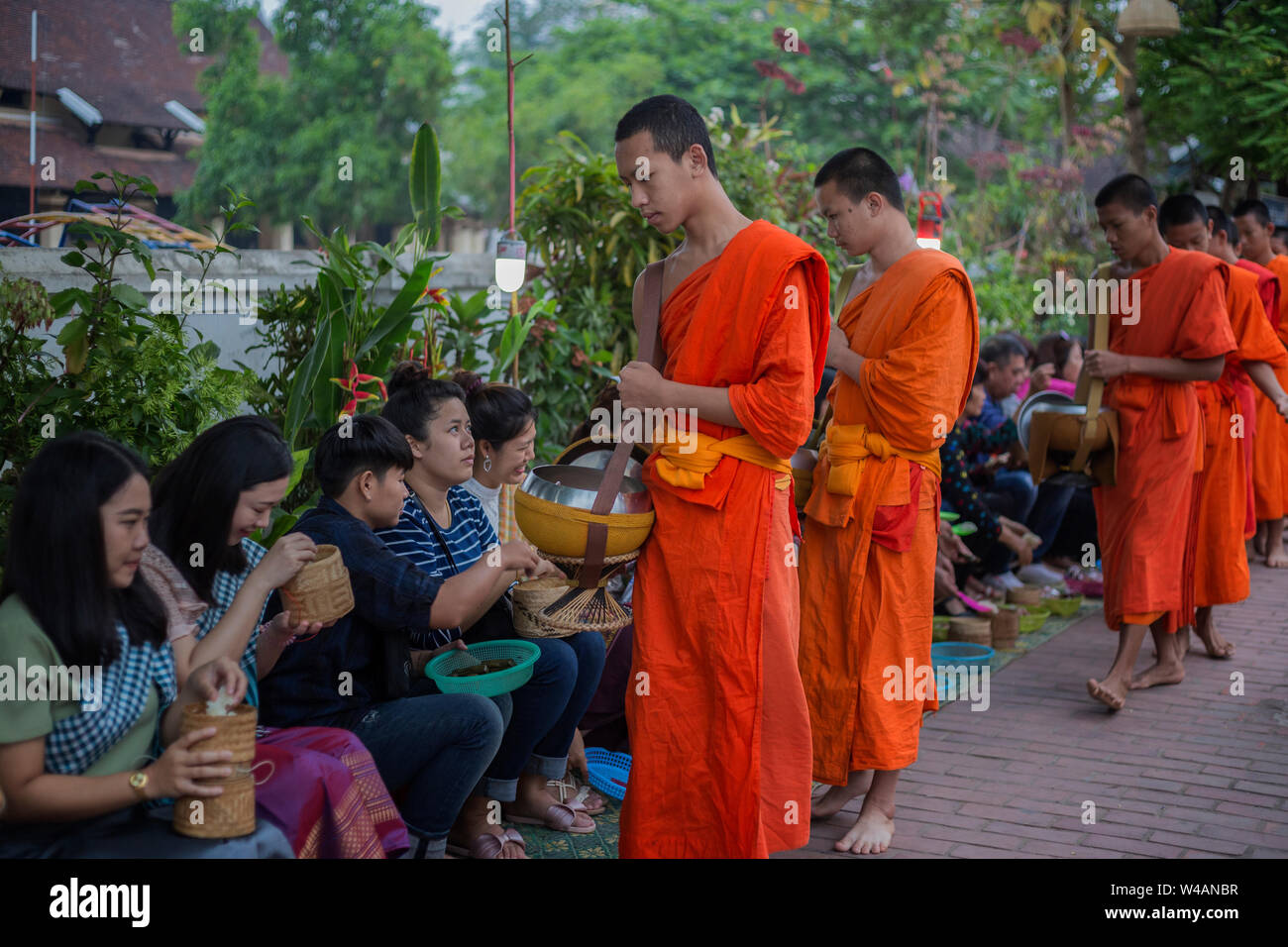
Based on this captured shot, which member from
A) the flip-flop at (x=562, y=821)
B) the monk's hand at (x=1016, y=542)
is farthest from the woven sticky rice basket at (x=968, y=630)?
the flip-flop at (x=562, y=821)

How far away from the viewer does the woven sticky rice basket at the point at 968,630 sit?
19.1 ft

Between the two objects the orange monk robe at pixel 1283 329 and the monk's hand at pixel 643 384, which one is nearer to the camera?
the monk's hand at pixel 643 384

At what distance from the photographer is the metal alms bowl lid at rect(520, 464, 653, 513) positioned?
10.1 ft

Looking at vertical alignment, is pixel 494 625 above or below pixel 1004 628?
above

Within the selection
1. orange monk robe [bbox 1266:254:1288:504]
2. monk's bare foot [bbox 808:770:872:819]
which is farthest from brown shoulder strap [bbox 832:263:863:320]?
orange monk robe [bbox 1266:254:1288:504]

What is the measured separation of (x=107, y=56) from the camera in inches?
573

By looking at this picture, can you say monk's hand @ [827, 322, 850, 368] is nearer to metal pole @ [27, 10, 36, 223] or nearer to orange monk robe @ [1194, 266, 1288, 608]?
orange monk robe @ [1194, 266, 1288, 608]

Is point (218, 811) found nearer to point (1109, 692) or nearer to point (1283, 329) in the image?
point (1109, 692)

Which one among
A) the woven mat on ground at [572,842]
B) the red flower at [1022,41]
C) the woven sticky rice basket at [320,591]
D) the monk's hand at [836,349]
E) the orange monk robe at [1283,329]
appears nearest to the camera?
the woven sticky rice basket at [320,591]

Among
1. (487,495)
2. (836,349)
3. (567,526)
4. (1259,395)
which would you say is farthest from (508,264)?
(1259,395)

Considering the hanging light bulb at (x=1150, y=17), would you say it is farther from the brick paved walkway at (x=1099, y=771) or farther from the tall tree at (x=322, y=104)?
the tall tree at (x=322, y=104)

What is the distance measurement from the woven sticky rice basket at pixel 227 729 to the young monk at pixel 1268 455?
21.5 feet

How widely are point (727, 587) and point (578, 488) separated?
44 centimetres
